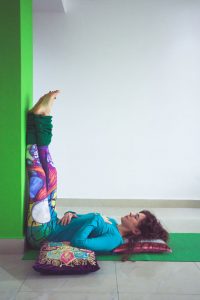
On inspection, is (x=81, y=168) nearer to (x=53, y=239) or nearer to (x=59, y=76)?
(x=59, y=76)

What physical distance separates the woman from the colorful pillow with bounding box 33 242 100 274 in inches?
8.8

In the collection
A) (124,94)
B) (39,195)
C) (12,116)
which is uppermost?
(124,94)

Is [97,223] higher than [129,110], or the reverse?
[129,110]

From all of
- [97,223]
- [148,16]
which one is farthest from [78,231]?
[148,16]

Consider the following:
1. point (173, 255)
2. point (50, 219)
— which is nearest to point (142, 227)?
point (173, 255)

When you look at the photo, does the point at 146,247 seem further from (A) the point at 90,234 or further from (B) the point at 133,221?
(A) the point at 90,234

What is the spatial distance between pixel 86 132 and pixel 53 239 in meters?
2.42

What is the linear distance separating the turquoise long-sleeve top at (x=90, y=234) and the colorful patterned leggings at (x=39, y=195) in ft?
0.34

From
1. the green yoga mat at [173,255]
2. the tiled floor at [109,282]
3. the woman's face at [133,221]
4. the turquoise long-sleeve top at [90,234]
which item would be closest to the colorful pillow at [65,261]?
the tiled floor at [109,282]

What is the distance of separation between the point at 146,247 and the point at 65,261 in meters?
0.86

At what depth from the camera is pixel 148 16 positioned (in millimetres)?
5062

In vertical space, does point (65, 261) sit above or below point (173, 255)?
above

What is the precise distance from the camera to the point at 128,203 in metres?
5.17

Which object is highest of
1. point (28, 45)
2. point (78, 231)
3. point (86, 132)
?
point (28, 45)
